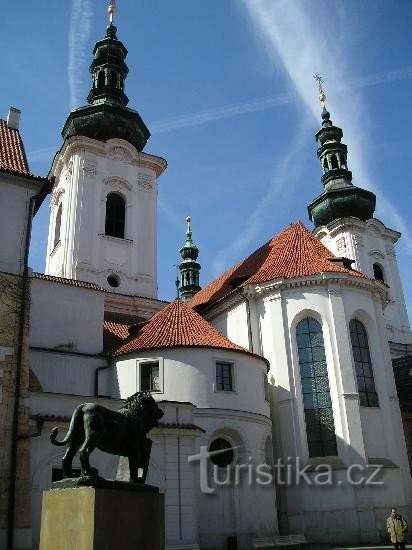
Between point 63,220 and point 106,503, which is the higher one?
point 63,220

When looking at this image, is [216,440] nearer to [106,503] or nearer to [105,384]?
[105,384]

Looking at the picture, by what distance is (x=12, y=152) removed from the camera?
18.2 metres

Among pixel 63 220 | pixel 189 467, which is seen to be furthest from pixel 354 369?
pixel 63 220

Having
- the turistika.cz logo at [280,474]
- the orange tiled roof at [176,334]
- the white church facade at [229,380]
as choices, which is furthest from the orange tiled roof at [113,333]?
the turistika.cz logo at [280,474]

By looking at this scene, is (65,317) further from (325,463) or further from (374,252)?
(374,252)

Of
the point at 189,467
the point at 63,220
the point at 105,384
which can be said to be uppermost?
the point at 63,220

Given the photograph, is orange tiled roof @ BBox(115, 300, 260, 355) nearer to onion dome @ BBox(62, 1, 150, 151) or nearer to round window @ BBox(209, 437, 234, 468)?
round window @ BBox(209, 437, 234, 468)

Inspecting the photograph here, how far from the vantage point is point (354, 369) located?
2244 cm

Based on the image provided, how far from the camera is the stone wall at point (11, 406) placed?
43.1 feet

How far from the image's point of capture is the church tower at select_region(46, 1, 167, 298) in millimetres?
28922

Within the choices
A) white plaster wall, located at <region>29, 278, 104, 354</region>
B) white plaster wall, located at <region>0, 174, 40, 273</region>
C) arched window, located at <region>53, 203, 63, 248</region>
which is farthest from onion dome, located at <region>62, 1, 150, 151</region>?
white plaster wall, located at <region>0, 174, 40, 273</region>

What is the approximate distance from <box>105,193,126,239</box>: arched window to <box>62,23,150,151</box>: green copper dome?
3403mm

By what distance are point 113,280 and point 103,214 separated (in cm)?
358

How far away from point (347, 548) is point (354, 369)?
6.93 metres
